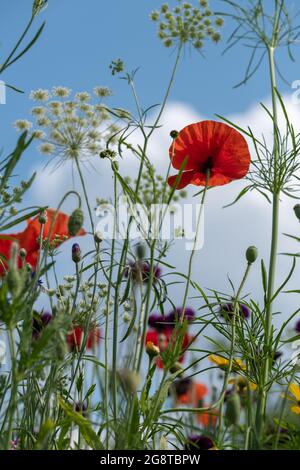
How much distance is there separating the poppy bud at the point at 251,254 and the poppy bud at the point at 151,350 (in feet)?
0.92

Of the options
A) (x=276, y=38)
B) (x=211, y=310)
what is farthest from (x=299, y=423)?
(x=276, y=38)

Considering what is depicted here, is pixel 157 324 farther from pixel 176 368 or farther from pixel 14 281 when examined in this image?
pixel 14 281

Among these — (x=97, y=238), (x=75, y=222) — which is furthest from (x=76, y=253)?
(x=75, y=222)

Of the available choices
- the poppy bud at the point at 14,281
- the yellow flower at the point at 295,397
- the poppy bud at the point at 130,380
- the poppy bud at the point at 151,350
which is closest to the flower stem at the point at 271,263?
the yellow flower at the point at 295,397

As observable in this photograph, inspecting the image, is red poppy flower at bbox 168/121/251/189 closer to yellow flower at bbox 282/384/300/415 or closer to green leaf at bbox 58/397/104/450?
yellow flower at bbox 282/384/300/415

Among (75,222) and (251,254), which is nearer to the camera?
(75,222)

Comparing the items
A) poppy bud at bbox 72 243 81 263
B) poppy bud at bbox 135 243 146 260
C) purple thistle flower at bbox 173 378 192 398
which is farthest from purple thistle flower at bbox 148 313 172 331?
poppy bud at bbox 135 243 146 260

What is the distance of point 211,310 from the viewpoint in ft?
6.05

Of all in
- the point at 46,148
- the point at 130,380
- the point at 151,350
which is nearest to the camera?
the point at 130,380

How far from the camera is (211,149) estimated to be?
1940 millimetres

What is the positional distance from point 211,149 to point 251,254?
16.3 inches

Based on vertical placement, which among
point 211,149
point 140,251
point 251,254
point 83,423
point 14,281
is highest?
point 211,149
